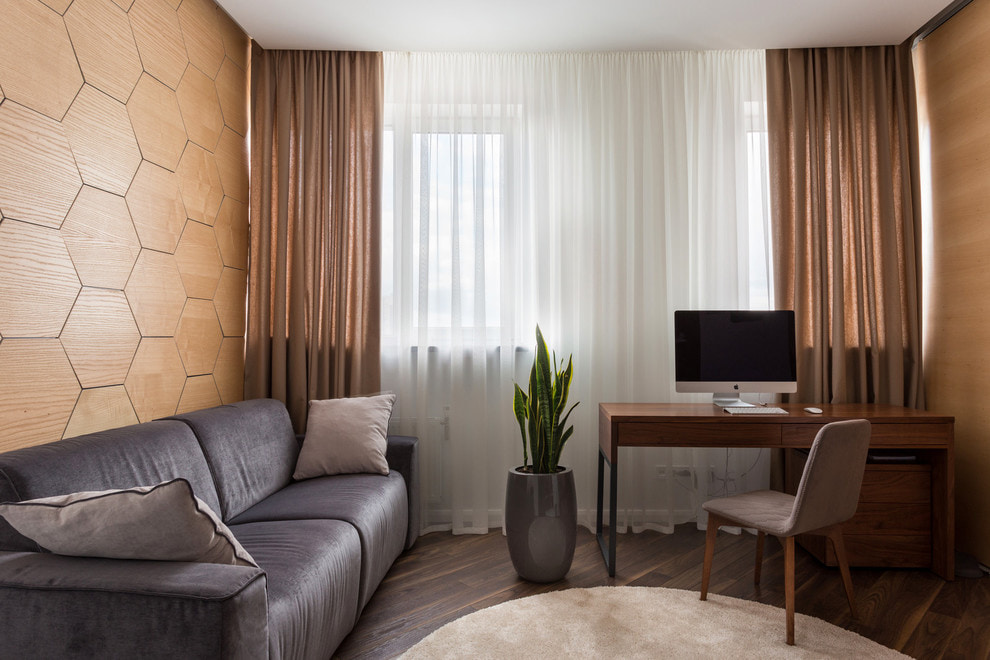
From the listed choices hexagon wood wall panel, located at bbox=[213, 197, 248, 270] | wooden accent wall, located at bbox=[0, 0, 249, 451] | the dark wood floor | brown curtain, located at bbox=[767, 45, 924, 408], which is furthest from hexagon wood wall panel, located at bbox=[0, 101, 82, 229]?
brown curtain, located at bbox=[767, 45, 924, 408]

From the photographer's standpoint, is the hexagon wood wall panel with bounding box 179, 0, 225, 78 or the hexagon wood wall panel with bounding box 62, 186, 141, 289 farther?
the hexagon wood wall panel with bounding box 179, 0, 225, 78

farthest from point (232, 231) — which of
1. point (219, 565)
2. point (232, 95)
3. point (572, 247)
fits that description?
point (219, 565)

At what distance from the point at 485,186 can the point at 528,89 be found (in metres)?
0.62

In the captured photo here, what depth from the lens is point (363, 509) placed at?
2182 mm

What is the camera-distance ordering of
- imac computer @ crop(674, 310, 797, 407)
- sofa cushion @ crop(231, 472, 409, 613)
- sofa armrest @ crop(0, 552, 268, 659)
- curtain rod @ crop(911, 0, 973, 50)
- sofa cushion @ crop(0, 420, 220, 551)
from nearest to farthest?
sofa armrest @ crop(0, 552, 268, 659), sofa cushion @ crop(0, 420, 220, 551), sofa cushion @ crop(231, 472, 409, 613), curtain rod @ crop(911, 0, 973, 50), imac computer @ crop(674, 310, 797, 407)

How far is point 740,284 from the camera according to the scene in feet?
10.6

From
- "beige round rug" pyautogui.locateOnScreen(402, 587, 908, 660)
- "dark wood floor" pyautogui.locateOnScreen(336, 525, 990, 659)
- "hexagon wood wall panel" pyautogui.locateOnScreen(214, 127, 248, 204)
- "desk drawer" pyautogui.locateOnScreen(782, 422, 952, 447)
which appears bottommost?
"dark wood floor" pyautogui.locateOnScreen(336, 525, 990, 659)

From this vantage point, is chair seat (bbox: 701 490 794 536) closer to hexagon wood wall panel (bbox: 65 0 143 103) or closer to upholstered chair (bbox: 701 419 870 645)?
upholstered chair (bbox: 701 419 870 645)

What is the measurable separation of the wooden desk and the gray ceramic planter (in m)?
0.20

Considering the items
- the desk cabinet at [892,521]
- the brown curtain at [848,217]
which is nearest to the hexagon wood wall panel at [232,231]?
the brown curtain at [848,217]

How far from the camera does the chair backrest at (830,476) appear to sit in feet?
6.32

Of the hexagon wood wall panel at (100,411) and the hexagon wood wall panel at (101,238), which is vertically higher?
the hexagon wood wall panel at (101,238)

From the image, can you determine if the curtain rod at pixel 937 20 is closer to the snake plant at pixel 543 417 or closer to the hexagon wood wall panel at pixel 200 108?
the snake plant at pixel 543 417

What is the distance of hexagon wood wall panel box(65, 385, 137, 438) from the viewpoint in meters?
1.98
